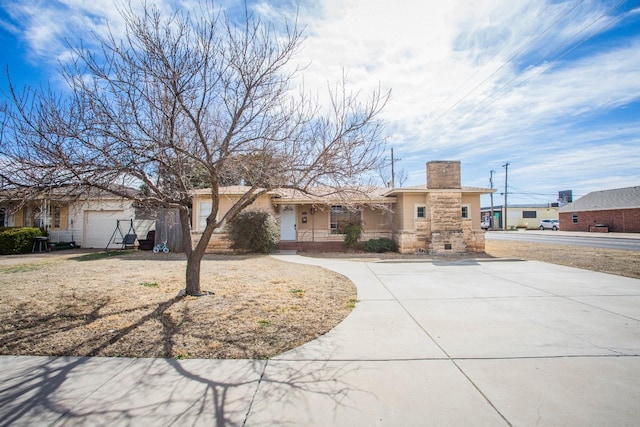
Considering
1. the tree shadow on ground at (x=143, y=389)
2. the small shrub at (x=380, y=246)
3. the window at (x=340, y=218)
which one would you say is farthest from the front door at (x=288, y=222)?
the tree shadow on ground at (x=143, y=389)

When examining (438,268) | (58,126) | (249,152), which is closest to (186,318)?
→ (249,152)

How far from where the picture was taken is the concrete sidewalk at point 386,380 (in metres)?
2.56

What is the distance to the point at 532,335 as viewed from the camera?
4.24 metres

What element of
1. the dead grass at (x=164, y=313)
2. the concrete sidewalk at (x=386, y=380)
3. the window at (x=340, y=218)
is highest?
the window at (x=340, y=218)

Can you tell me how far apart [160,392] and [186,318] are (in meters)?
2.20

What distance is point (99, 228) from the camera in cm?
1800

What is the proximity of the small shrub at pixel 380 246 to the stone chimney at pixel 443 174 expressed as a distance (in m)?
3.44

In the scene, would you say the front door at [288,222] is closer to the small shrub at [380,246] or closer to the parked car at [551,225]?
the small shrub at [380,246]

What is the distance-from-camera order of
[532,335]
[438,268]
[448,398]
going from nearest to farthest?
[448,398] < [532,335] < [438,268]

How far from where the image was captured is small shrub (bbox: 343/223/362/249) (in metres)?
16.4

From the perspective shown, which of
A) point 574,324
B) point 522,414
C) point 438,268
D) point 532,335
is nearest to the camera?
point 522,414

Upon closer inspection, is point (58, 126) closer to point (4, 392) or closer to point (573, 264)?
point (4, 392)

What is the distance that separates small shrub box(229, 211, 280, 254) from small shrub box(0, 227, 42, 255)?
10.1 m

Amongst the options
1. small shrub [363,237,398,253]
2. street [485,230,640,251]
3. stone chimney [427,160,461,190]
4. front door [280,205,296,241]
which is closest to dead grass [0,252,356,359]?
small shrub [363,237,398,253]
